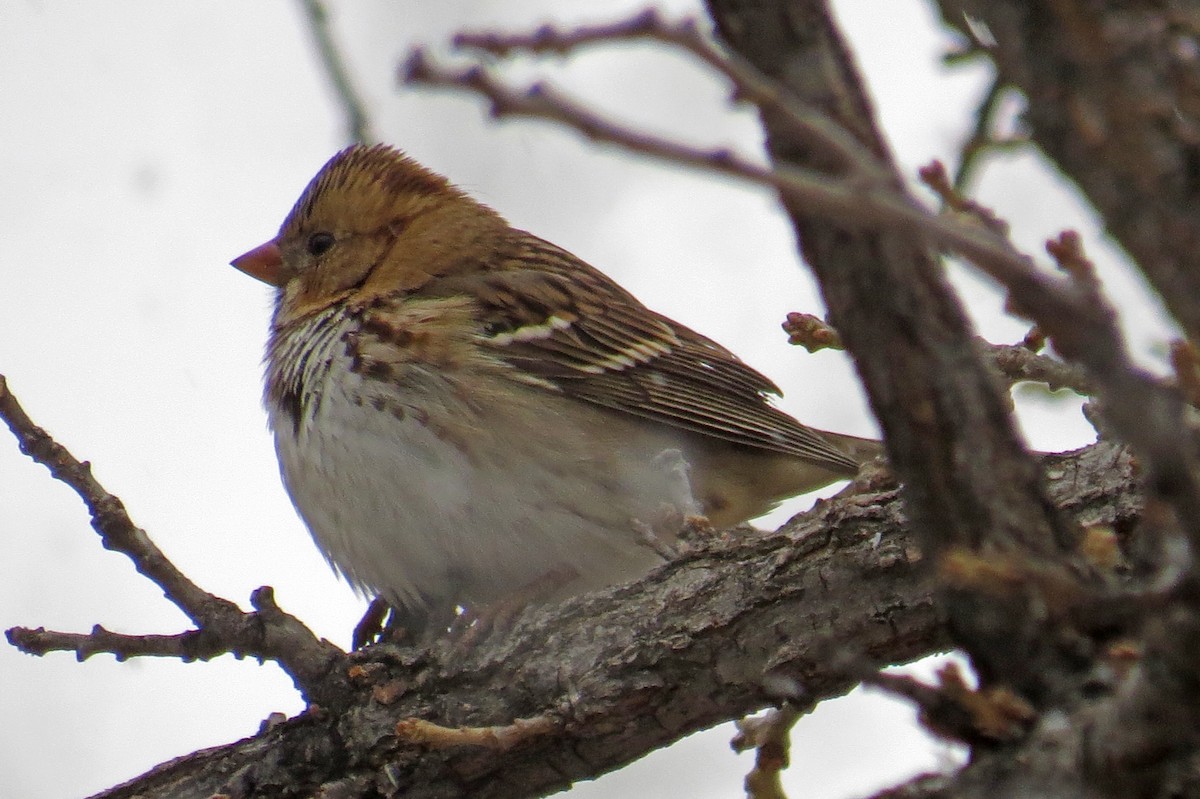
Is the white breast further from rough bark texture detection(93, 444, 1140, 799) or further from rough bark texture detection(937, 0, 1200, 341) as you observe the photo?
rough bark texture detection(937, 0, 1200, 341)

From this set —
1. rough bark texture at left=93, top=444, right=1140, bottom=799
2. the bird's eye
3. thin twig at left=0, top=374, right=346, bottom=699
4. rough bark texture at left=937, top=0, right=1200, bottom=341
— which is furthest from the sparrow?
rough bark texture at left=937, top=0, right=1200, bottom=341

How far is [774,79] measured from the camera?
1.67 metres

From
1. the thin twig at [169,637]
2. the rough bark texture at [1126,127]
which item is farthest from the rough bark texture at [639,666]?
the rough bark texture at [1126,127]

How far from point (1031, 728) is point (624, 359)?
3536mm

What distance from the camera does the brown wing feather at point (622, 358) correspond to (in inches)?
197

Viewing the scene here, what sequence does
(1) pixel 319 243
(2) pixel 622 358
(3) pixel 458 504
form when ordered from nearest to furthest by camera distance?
(3) pixel 458 504
(2) pixel 622 358
(1) pixel 319 243

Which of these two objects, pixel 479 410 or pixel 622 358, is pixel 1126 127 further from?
pixel 622 358

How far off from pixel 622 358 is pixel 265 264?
1474 mm

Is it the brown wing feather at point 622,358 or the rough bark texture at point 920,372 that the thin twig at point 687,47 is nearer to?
the rough bark texture at point 920,372

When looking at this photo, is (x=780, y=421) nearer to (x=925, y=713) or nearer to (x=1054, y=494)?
(x=1054, y=494)

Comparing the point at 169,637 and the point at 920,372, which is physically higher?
the point at 169,637

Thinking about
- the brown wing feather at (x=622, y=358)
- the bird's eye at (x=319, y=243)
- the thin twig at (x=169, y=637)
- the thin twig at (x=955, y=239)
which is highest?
the bird's eye at (x=319, y=243)

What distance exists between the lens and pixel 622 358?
5258mm

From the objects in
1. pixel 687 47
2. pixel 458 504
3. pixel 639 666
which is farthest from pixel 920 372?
pixel 458 504
